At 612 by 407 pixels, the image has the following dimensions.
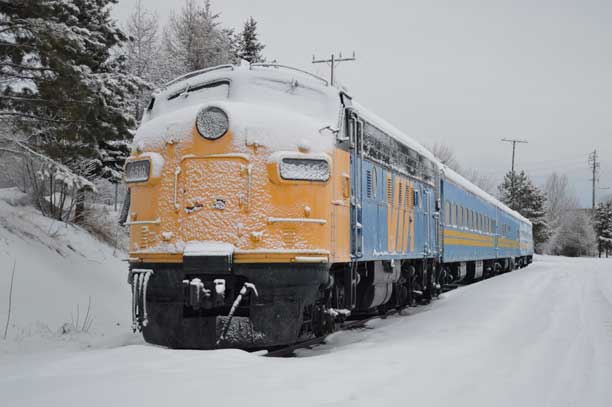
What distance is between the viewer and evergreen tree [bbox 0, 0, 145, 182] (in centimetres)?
1135

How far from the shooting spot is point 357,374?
511 cm

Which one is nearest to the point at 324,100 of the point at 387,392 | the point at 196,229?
the point at 196,229

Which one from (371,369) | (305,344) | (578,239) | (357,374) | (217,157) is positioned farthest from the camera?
(578,239)

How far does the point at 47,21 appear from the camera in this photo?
37.0 ft

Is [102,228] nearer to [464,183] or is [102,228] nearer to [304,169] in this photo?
[464,183]

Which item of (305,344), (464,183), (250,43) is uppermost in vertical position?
(250,43)

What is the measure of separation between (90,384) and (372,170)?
532 centimetres

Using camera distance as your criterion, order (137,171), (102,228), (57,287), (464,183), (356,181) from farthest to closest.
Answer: (102,228)
(464,183)
(57,287)
(356,181)
(137,171)

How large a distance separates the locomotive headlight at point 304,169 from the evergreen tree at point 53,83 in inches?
268

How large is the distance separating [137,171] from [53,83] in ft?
18.5

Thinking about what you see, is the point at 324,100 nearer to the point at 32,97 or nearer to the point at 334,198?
the point at 334,198

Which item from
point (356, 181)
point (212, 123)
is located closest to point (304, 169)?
point (212, 123)

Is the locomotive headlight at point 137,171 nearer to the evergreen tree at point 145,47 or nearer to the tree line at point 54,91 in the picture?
the tree line at point 54,91

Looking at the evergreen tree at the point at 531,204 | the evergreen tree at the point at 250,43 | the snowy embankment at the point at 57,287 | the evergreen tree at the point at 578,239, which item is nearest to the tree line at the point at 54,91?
the snowy embankment at the point at 57,287
